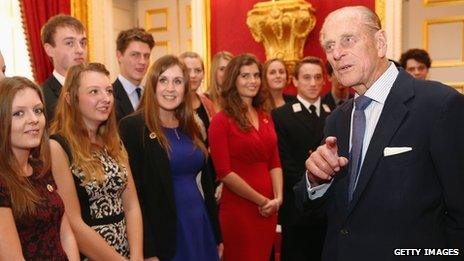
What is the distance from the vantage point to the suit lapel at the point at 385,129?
5.11 feet

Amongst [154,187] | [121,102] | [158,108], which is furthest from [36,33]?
[154,187]

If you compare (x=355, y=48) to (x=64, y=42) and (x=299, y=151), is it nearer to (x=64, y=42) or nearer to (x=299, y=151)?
(x=64, y=42)

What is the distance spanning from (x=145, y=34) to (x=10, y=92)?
152 cm

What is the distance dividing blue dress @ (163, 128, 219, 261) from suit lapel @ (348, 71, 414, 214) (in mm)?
1364

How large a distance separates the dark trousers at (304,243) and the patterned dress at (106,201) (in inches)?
60.2

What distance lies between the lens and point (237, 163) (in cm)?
346

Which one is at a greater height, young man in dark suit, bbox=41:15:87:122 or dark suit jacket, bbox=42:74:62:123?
young man in dark suit, bbox=41:15:87:122

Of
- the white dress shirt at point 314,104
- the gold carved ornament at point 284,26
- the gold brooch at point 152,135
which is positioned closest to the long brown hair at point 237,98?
the white dress shirt at point 314,104

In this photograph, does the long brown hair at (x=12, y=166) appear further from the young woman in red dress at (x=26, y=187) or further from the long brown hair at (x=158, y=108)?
the long brown hair at (x=158, y=108)

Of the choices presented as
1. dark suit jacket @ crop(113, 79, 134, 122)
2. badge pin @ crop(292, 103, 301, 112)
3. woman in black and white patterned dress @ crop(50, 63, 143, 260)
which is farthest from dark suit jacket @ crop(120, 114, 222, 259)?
badge pin @ crop(292, 103, 301, 112)

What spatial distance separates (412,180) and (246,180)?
6.55 feet

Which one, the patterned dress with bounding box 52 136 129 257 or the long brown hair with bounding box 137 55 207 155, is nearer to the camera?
the patterned dress with bounding box 52 136 129 257

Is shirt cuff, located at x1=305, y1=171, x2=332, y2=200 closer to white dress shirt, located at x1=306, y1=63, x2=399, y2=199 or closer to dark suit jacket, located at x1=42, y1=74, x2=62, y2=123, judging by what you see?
white dress shirt, located at x1=306, y1=63, x2=399, y2=199

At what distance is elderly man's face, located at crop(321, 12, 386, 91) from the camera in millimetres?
1666
